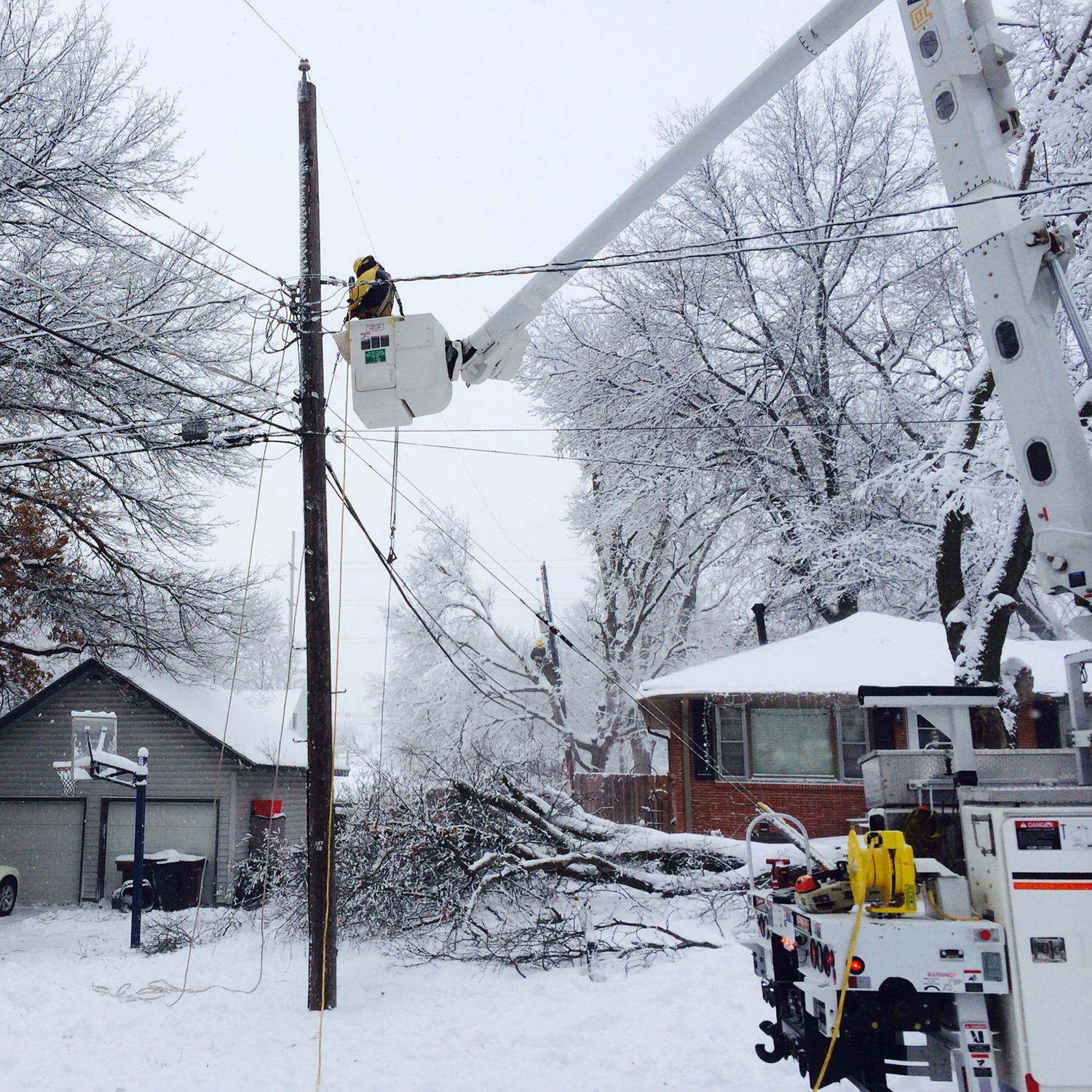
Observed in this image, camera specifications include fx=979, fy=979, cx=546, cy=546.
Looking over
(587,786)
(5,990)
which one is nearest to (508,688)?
(587,786)

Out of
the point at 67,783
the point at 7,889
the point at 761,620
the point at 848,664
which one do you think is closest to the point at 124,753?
the point at 67,783

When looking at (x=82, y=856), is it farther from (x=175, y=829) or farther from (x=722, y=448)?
(x=722, y=448)

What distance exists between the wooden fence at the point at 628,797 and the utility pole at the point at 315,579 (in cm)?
954

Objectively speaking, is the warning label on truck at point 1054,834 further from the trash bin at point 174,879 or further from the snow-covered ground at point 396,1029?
the trash bin at point 174,879

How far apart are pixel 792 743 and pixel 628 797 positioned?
15.1ft

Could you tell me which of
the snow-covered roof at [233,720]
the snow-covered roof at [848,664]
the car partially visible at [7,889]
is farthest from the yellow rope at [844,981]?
the car partially visible at [7,889]

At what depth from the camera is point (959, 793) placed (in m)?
5.34

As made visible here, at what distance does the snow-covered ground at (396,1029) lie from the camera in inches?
277

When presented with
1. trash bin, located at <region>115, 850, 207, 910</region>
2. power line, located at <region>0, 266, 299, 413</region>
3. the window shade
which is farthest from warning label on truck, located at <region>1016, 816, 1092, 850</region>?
trash bin, located at <region>115, 850, 207, 910</region>

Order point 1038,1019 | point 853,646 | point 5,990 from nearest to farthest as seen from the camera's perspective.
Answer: point 1038,1019
point 5,990
point 853,646

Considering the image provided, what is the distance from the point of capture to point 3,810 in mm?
18203

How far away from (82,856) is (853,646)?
46.4 feet

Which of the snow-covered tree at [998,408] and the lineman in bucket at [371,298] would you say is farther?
the snow-covered tree at [998,408]

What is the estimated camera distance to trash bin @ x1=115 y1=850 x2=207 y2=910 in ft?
52.3
